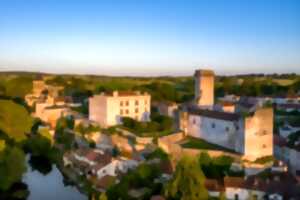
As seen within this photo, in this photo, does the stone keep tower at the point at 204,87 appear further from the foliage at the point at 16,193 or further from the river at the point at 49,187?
the foliage at the point at 16,193

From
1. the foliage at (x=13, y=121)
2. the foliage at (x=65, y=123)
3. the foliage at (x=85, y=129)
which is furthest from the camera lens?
the foliage at (x=65, y=123)

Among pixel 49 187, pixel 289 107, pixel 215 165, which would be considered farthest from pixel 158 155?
pixel 289 107

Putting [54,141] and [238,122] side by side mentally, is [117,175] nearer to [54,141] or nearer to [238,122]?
[238,122]

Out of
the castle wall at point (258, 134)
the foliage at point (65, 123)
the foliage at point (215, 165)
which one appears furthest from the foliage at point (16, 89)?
the castle wall at point (258, 134)

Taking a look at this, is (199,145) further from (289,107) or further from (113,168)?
(289,107)

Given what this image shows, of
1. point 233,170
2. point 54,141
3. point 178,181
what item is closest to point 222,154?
point 233,170

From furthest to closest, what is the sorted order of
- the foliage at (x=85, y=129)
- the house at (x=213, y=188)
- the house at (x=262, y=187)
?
1. the foliage at (x=85, y=129)
2. the house at (x=213, y=188)
3. the house at (x=262, y=187)
